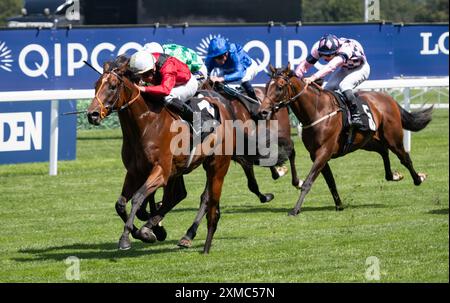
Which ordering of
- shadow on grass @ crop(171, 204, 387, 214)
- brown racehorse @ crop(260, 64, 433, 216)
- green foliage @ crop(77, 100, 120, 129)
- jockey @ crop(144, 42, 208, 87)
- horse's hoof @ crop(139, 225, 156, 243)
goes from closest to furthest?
1. horse's hoof @ crop(139, 225, 156, 243)
2. jockey @ crop(144, 42, 208, 87)
3. brown racehorse @ crop(260, 64, 433, 216)
4. shadow on grass @ crop(171, 204, 387, 214)
5. green foliage @ crop(77, 100, 120, 129)

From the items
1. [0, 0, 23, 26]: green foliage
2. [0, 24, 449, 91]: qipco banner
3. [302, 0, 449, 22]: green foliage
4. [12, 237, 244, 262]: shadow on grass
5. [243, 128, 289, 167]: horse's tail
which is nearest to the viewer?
[12, 237, 244, 262]: shadow on grass

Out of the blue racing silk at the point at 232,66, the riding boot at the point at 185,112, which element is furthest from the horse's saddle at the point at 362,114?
the riding boot at the point at 185,112

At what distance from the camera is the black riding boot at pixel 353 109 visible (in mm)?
12543

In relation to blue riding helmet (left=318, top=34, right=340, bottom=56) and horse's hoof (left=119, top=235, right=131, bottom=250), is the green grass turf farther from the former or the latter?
blue riding helmet (left=318, top=34, right=340, bottom=56)

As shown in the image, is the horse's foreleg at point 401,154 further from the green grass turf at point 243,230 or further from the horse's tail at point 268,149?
the horse's tail at point 268,149

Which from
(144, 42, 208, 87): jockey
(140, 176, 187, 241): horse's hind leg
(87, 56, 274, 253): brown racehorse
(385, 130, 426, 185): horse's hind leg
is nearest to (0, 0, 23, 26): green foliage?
(385, 130, 426, 185): horse's hind leg

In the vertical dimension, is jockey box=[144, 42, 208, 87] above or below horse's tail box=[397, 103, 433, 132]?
above

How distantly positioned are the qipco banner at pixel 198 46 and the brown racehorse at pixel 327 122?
429cm

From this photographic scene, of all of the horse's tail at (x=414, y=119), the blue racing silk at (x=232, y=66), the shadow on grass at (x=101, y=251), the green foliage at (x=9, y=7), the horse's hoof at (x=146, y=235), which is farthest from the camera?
the green foliage at (x=9, y=7)

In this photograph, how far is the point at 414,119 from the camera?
13766mm

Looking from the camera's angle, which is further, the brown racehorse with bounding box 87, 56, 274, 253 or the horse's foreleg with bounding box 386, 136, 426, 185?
the horse's foreleg with bounding box 386, 136, 426, 185

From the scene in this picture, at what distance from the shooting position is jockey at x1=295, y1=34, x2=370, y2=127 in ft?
40.5

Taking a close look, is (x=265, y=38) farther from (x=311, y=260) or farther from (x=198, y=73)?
(x=311, y=260)

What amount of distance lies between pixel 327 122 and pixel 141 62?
3466mm
